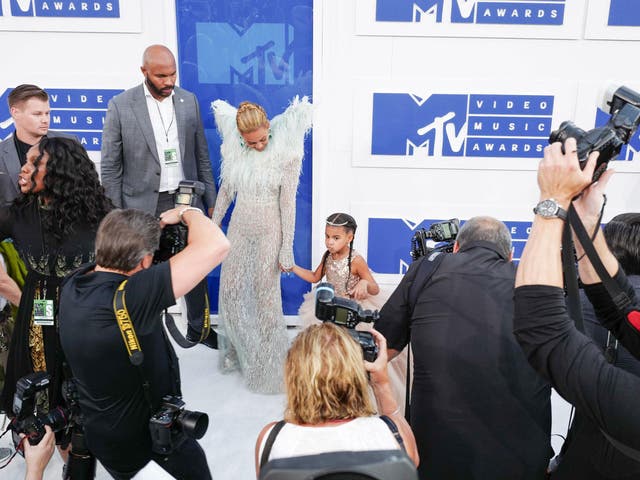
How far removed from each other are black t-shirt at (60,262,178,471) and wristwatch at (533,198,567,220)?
3.33 ft

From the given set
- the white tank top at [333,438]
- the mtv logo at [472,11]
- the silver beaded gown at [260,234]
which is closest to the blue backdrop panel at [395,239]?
the silver beaded gown at [260,234]

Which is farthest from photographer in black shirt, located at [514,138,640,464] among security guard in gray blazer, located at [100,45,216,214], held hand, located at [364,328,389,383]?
security guard in gray blazer, located at [100,45,216,214]

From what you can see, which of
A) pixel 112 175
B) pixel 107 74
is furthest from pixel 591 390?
pixel 107 74

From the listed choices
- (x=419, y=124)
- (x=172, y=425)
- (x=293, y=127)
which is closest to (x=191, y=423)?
(x=172, y=425)

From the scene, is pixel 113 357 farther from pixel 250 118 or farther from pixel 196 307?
pixel 250 118

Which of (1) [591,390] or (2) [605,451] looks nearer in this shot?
(1) [591,390]

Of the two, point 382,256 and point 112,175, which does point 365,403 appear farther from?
point 382,256

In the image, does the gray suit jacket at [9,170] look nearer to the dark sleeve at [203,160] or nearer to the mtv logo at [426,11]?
the dark sleeve at [203,160]

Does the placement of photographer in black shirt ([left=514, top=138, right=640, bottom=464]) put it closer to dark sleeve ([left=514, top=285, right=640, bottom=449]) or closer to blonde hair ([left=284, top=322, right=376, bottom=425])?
dark sleeve ([left=514, top=285, right=640, bottom=449])

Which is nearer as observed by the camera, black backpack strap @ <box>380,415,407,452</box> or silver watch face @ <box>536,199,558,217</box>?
silver watch face @ <box>536,199,558,217</box>

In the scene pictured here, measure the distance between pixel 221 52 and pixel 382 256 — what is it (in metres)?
1.94

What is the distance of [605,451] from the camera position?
1.43 meters

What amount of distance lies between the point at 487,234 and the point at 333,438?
3.37 ft

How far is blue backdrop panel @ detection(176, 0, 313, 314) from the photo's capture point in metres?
3.61
